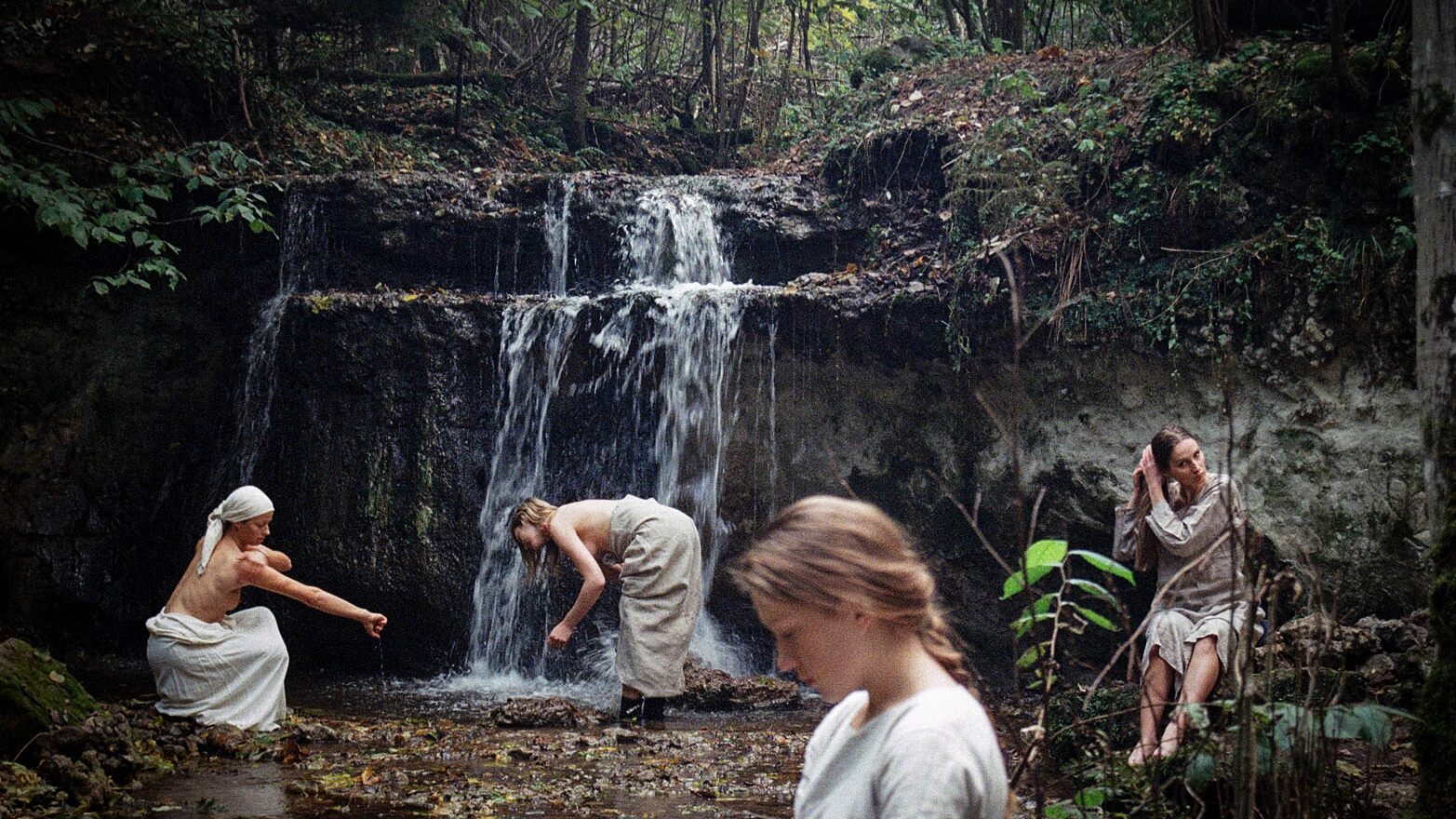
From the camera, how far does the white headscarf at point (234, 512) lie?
628 centimetres

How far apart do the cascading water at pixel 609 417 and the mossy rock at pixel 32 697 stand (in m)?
3.88

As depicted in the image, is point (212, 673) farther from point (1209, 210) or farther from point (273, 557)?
point (1209, 210)

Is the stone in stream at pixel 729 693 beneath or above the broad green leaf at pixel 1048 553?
beneath

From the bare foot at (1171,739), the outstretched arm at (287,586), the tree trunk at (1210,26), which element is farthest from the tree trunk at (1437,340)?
the tree trunk at (1210,26)

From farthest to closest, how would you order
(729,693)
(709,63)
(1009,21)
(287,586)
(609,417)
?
1. (709,63)
2. (1009,21)
3. (609,417)
4. (729,693)
5. (287,586)

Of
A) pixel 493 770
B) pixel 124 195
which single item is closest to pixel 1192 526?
pixel 493 770

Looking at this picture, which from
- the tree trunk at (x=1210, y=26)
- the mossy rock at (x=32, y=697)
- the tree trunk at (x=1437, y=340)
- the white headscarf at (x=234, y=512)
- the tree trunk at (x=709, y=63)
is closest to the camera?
the tree trunk at (x=1437, y=340)

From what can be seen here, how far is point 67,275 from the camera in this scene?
1009 cm

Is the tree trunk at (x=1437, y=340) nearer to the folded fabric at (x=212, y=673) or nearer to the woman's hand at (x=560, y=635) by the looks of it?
the woman's hand at (x=560, y=635)

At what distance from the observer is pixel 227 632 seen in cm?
628

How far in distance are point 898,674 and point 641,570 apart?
5.01 m

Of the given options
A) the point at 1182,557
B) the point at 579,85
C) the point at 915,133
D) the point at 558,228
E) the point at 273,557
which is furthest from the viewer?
the point at 579,85

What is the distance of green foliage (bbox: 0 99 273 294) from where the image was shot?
8453 millimetres

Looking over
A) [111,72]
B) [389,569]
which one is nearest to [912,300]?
[389,569]
